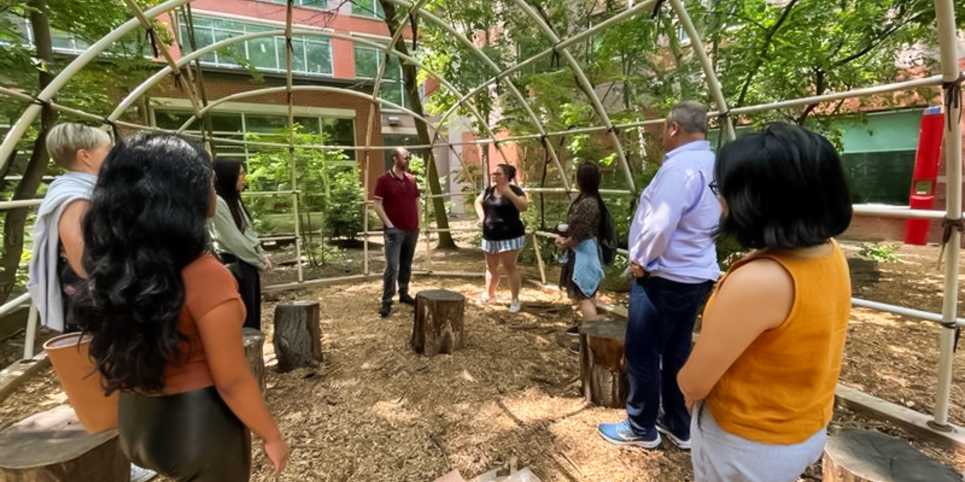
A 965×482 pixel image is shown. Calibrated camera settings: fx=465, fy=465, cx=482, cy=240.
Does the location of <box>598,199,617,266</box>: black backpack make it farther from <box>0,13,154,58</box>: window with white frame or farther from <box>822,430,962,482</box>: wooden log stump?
<box>0,13,154,58</box>: window with white frame

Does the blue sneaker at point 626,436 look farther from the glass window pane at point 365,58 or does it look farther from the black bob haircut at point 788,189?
the glass window pane at point 365,58

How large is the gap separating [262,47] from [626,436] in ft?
50.3

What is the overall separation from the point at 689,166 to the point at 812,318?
1.28 meters

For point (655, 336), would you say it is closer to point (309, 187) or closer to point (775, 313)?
point (775, 313)

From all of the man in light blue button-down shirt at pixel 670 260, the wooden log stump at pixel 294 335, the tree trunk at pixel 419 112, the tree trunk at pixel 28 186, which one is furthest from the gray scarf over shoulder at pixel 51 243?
the tree trunk at pixel 419 112

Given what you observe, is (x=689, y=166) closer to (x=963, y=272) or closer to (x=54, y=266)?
(x=54, y=266)

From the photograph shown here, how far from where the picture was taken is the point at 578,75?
420cm

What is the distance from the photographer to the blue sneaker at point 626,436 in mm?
2652

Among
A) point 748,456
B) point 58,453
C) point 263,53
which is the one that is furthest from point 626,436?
point 263,53

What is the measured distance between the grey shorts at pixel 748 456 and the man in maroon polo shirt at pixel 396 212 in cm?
428

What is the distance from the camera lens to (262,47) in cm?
1409

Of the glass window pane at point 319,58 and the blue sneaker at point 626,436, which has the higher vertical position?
the glass window pane at point 319,58

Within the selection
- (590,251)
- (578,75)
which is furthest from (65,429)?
(578,75)

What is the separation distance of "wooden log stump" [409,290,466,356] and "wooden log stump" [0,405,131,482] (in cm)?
233
